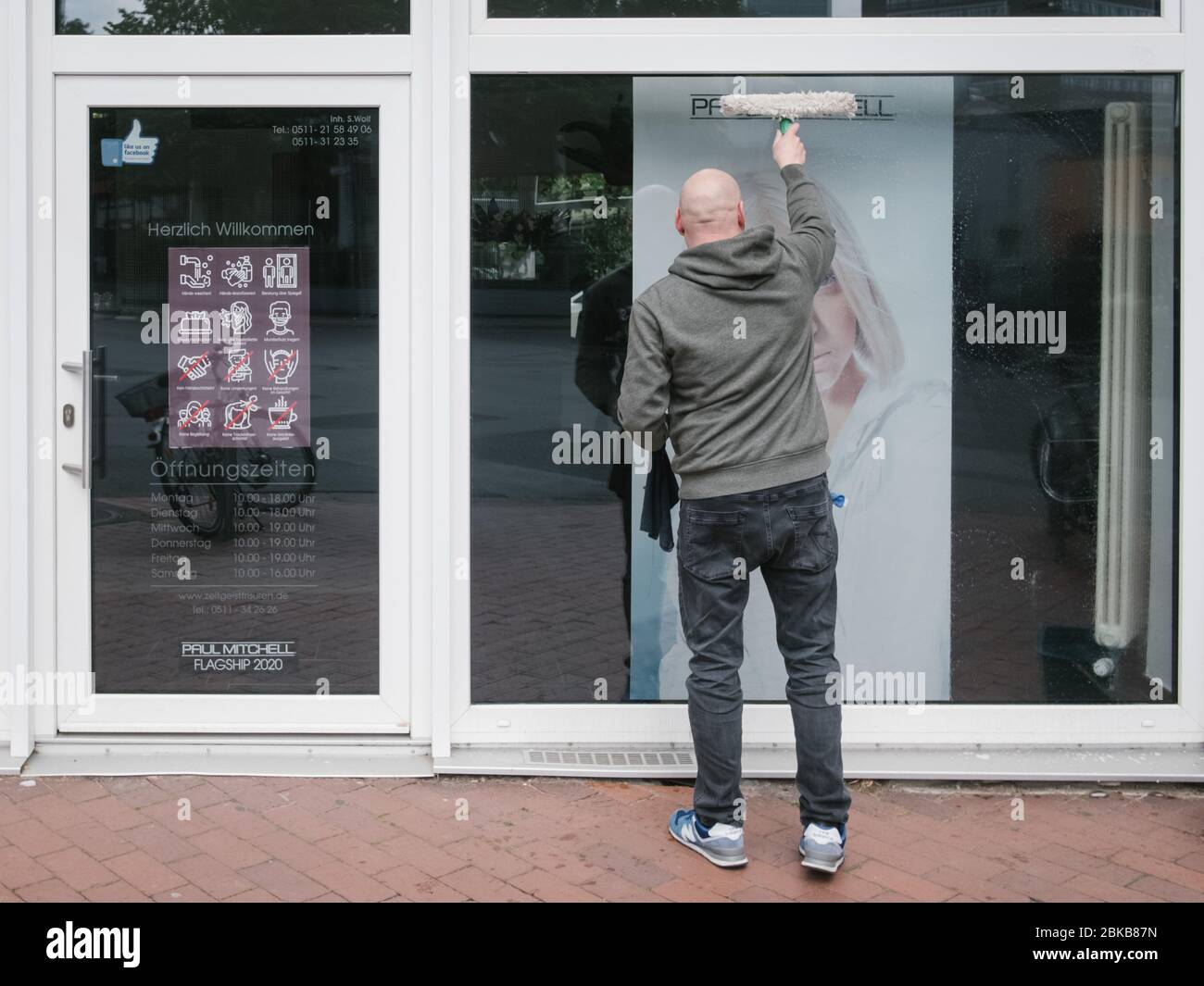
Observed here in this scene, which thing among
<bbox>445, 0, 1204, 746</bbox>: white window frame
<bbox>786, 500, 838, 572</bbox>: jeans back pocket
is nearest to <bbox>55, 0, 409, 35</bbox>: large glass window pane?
<bbox>445, 0, 1204, 746</bbox>: white window frame

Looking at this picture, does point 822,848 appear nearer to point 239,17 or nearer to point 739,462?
point 739,462

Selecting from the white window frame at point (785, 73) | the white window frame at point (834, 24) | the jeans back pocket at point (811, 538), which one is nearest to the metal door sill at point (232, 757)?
the white window frame at point (785, 73)

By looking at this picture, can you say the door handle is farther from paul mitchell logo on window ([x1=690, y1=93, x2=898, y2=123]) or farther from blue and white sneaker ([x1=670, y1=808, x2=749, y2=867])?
blue and white sneaker ([x1=670, y1=808, x2=749, y2=867])

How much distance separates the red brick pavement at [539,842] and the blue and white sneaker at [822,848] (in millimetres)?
52

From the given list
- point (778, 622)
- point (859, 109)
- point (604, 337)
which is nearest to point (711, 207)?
point (604, 337)

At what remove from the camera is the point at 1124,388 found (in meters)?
5.24

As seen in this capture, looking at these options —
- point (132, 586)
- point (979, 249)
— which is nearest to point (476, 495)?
point (132, 586)

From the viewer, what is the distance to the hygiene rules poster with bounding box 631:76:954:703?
5.12 m

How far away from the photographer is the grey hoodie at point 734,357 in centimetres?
424

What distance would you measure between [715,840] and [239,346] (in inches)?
92.9

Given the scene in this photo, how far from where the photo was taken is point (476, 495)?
5160mm

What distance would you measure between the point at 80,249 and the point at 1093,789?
12.9 ft

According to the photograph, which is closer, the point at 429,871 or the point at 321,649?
the point at 429,871

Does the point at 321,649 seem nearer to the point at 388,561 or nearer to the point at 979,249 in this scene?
the point at 388,561
